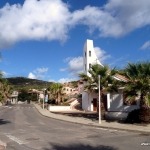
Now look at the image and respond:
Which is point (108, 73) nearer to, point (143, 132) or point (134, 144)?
point (143, 132)

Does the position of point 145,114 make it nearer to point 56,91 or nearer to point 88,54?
point 88,54

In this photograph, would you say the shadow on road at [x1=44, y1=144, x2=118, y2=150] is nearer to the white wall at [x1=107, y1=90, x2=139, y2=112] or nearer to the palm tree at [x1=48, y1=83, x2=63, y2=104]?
the white wall at [x1=107, y1=90, x2=139, y2=112]

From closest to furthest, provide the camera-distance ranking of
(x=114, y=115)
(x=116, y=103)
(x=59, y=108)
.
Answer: (x=114, y=115), (x=116, y=103), (x=59, y=108)

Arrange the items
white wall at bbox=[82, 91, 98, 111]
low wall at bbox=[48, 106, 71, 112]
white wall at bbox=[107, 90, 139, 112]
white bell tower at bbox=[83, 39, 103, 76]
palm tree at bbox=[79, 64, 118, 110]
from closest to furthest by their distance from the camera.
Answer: palm tree at bbox=[79, 64, 118, 110]
white wall at bbox=[107, 90, 139, 112]
white wall at bbox=[82, 91, 98, 111]
low wall at bbox=[48, 106, 71, 112]
white bell tower at bbox=[83, 39, 103, 76]

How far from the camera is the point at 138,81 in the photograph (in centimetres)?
2806

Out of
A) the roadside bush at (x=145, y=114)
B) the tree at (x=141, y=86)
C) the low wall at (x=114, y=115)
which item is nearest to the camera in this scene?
the tree at (x=141, y=86)

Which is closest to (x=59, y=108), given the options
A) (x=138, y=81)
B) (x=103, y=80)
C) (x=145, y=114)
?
(x=103, y=80)

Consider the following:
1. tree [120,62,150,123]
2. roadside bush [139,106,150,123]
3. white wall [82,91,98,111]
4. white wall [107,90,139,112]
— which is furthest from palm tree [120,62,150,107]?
white wall [82,91,98,111]

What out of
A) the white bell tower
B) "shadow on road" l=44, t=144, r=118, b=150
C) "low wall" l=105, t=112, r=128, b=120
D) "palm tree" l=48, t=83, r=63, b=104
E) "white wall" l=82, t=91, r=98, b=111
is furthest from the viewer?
"palm tree" l=48, t=83, r=63, b=104

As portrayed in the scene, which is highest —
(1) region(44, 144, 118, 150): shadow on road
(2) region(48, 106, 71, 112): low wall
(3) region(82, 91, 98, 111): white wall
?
(3) region(82, 91, 98, 111): white wall

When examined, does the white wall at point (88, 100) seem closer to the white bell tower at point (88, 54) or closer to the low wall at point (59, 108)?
the low wall at point (59, 108)

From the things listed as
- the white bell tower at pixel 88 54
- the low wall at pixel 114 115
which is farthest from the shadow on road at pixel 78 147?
the white bell tower at pixel 88 54

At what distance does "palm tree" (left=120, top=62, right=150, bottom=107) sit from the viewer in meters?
27.8

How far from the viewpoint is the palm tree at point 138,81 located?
2782 centimetres
